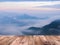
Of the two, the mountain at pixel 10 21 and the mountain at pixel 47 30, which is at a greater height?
the mountain at pixel 10 21

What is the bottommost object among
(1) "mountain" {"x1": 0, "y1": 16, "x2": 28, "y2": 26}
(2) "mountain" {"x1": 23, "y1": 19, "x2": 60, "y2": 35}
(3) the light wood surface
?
(3) the light wood surface

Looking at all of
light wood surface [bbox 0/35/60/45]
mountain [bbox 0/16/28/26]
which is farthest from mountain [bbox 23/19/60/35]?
A: light wood surface [bbox 0/35/60/45]

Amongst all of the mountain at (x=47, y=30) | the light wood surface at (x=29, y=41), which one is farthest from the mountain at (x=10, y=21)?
the light wood surface at (x=29, y=41)

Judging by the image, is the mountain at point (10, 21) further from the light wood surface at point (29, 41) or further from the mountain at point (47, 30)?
the light wood surface at point (29, 41)

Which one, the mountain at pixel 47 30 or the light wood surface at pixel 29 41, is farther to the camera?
the mountain at pixel 47 30

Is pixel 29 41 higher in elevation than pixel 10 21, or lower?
lower

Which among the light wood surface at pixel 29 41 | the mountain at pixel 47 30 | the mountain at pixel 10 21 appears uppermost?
the mountain at pixel 10 21

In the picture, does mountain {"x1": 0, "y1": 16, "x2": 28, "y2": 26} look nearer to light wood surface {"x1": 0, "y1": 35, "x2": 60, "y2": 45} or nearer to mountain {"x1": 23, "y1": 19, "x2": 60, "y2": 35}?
mountain {"x1": 23, "y1": 19, "x2": 60, "y2": 35}

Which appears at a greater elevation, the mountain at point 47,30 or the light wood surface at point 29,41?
the mountain at point 47,30

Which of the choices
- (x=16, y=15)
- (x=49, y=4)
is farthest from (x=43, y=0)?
(x=16, y=15)
